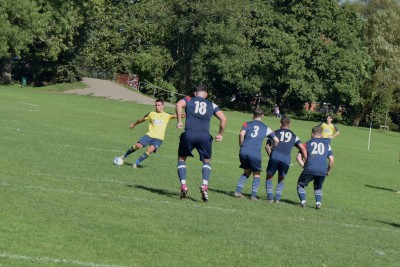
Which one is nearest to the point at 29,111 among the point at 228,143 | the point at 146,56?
the point at 228,143

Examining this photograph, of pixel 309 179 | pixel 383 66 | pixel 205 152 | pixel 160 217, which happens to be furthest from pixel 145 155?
pixel 383 66

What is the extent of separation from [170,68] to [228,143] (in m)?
41.9

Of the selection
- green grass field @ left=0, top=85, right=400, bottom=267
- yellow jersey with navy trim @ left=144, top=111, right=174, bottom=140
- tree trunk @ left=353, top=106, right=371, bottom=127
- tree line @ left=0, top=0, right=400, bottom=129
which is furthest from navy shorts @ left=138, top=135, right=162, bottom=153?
tree trunk @ left=353, top=106, right=371, bottom=127

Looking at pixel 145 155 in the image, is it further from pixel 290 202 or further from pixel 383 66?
pixel 383 66

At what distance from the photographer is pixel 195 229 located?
10844 millimetres

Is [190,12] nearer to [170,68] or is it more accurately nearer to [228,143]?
[170,68]

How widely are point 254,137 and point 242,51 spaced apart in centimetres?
5767

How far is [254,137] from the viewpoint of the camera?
15586 mm

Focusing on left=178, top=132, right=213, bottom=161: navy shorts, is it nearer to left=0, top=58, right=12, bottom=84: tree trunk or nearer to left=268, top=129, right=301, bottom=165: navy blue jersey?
left=268, top=129, right=301, bottom=165: navy blue jersey

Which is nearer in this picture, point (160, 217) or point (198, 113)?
point (160, 217)

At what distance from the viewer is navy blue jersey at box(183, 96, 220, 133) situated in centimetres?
1388

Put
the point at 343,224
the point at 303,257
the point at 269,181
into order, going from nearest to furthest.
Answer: the point at 303,257, the point at 343,224, the point at 269,181

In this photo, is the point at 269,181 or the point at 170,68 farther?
the point at 170,68

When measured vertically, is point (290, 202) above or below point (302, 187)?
below
